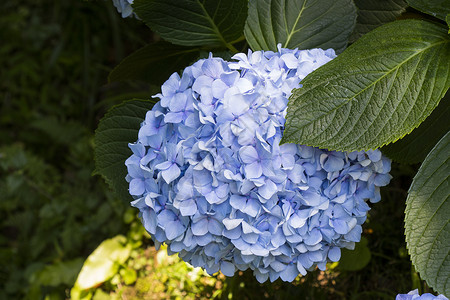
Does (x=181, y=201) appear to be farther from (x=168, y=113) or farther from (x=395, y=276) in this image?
(x=395, y=276)

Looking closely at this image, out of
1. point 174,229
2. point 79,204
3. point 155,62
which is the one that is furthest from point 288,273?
point 79,204

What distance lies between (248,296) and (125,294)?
1.75 ft

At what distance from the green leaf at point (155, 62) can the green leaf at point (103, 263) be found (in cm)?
78

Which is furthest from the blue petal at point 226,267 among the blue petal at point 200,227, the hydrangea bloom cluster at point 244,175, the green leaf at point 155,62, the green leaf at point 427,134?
the green leaf at point 155,62

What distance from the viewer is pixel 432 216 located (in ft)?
3.06

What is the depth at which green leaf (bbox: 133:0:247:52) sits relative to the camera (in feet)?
3.40

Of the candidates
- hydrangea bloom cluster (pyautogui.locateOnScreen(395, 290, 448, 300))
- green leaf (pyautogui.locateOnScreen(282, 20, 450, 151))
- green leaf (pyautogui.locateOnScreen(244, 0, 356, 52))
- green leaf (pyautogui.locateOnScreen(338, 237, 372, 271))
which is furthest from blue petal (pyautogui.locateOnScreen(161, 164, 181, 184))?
green leaf (pyautogui.locateOnScreen(338, 237, 372, 271))

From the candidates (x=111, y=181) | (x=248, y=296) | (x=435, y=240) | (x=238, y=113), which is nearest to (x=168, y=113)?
(x=238, y=113)

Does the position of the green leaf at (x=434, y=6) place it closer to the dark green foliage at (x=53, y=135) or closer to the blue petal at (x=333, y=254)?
the blue petal at (x=333, y=254)

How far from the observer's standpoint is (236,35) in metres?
1.10

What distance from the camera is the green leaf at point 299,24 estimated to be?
1.04m

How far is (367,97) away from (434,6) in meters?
0.25

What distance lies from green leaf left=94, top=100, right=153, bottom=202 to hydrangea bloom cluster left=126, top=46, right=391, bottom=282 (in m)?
0.16

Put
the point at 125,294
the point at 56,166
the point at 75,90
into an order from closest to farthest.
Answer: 1. the point at 125,294
2. the point at 56,166
3. the point at 75,90
